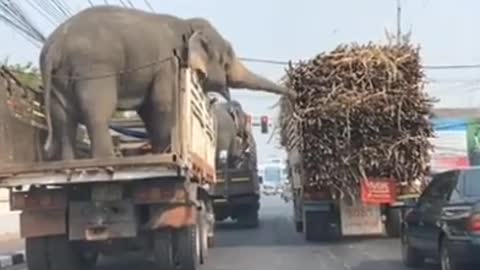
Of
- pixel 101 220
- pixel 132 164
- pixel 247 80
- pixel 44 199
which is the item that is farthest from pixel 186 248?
pixel 247 80

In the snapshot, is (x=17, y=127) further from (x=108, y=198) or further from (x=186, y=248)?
(x=186, y=248)

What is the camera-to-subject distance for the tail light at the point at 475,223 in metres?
13.5

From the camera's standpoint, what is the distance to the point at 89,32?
15.7 m

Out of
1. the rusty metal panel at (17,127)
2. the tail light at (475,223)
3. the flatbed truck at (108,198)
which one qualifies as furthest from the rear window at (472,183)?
the rusty metal panel at (17,127)

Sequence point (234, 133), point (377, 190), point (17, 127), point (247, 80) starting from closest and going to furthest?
1. point (17, 127)
2. point (247, 80)
3. point (377, 190)
4. point (234, 133)

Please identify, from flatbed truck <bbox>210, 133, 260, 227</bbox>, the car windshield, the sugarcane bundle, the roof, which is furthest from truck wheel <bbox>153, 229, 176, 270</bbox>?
the car windshield

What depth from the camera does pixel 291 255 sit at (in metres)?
20.4

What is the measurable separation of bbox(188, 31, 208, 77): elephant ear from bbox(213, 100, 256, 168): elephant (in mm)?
9530

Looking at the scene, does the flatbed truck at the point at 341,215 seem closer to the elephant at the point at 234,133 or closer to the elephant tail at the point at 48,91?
the elephant at the point at 234,133

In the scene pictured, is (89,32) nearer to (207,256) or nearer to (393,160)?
(207,256)

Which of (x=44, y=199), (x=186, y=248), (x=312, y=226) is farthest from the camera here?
(x=312, y=226)

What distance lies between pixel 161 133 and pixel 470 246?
4.87 metres

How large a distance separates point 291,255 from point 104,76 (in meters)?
6.47

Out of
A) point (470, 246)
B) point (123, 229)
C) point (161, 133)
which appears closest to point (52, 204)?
point (123, 229)
